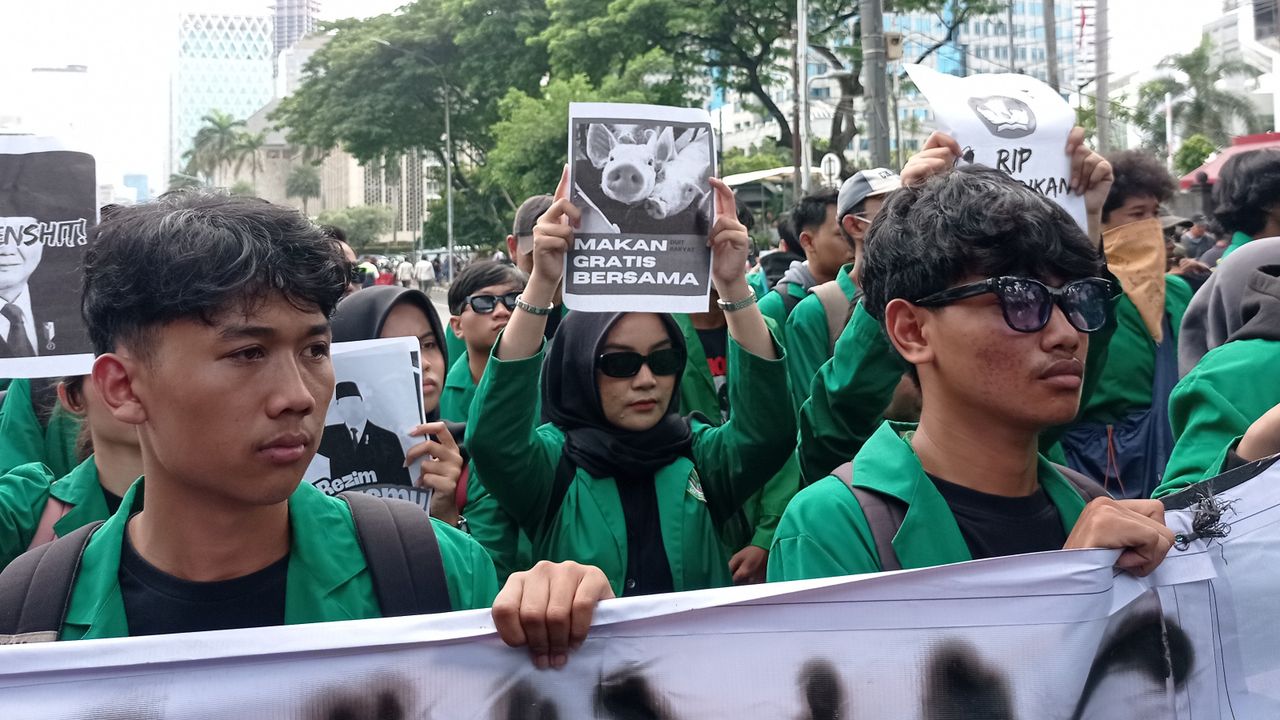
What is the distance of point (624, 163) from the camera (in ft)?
10.6

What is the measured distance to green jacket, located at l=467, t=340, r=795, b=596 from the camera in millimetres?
3078

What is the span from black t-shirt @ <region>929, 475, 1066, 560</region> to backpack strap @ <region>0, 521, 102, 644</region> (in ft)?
4.48

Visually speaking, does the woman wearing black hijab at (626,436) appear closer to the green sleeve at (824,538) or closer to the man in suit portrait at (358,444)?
the man in suit portrait at (358,444)

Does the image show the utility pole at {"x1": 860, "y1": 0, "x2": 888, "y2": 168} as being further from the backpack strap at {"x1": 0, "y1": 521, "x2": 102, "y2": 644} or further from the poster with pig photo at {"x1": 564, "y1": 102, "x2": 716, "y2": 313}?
the backpack strap at {"x1": 0, "y1": 521, "x2": 102, "y2": 644}

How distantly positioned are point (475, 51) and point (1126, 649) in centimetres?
3770

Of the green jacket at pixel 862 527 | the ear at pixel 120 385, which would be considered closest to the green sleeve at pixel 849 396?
the green jacket at pixel 862 527

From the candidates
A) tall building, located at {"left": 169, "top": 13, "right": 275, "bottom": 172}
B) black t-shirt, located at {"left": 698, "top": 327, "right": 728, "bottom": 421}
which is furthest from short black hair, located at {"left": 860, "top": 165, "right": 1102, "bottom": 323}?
tall building, located at {"left": 169, "top": 13, "right": 275, "bottom": 172}

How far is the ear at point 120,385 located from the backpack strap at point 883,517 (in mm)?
1125

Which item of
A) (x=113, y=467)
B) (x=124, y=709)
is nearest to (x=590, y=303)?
(x=113, y=467)

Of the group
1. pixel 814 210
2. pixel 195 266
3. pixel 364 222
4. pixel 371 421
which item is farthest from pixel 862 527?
pixel 364 222

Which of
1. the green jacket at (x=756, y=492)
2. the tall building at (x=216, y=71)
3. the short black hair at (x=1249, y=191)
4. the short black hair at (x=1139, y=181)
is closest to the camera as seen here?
the green jacket at (x=756, y=492)

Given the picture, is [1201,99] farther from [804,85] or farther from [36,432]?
[36,432]

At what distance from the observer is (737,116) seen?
11700 centimetres

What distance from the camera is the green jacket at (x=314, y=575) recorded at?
6.27 feet
